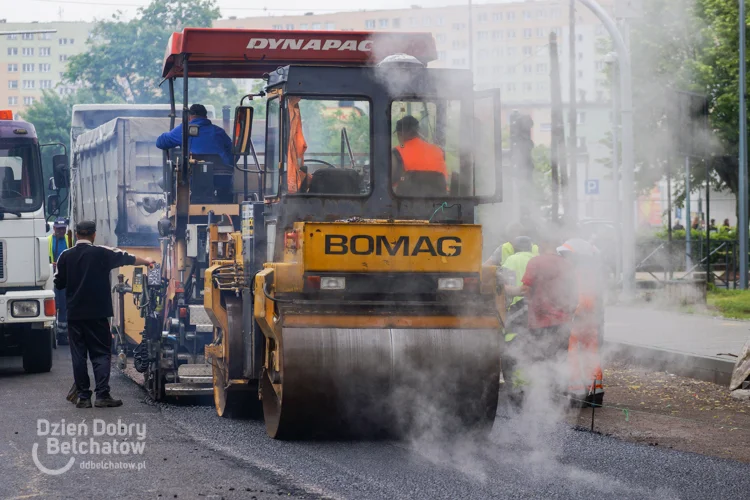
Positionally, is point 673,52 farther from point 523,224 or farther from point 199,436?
point 199,436

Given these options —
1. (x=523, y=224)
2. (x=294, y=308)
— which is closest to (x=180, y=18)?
(x=523, y=224)

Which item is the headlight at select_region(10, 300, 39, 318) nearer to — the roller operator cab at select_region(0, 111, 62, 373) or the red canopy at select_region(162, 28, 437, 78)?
the roller operator cab at select_region(0, 111, 62, 373)

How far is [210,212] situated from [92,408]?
1.95 meters

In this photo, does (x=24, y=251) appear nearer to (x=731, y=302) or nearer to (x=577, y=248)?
(x=577, y=248)

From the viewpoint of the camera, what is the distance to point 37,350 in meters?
13.6

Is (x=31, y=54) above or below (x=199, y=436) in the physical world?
above

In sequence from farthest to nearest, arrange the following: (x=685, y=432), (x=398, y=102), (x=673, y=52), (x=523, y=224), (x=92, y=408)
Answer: (x=673, y=52) < (x=523, y=224) < (x=92, y=408) < (x=685, y=432) < (x=398, y=102)

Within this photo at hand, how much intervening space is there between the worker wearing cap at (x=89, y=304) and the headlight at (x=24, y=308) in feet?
7.92

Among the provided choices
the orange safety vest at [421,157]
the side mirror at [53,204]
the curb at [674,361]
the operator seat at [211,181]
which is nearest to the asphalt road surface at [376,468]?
Result: the orange safety vest at [421,157]

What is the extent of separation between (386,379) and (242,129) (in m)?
2.07

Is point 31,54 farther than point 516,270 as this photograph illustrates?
Yes

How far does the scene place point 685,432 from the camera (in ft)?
31.9

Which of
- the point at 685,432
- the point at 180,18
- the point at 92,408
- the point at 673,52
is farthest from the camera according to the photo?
the point at 180,18

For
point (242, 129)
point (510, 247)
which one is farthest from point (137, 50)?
point (242, 129)
